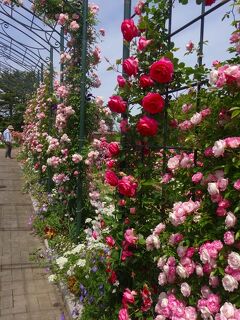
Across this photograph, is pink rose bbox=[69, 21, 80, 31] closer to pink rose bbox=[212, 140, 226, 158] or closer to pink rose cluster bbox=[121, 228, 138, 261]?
pink rose cluster bbox=[121, 228, 138, 261]

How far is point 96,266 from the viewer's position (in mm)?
3580

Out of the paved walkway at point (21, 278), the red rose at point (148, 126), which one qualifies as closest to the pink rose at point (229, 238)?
the red rose at point (148, 126)

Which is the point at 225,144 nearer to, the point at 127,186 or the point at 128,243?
the point at 127,186

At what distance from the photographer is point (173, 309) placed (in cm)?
194

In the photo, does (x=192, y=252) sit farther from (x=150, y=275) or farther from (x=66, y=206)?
(x=66, y=206)

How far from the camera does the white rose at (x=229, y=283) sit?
62.9 inches

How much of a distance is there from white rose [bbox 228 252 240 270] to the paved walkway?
241 cm

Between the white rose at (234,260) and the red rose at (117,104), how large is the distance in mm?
1401

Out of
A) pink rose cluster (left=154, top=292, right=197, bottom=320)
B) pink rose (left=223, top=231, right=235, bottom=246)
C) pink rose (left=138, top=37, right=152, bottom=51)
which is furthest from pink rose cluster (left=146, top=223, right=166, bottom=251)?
pink rose (left=138, top=37, right=152, bottom=51)

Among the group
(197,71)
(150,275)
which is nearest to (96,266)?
(150,275)

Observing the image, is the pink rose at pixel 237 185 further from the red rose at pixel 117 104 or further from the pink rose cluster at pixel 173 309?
the red rose at pixel 117 104

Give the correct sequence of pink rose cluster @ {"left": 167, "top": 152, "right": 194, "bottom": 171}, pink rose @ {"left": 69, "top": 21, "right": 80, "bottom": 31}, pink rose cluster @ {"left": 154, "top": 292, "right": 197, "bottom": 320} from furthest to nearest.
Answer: pink rose @ {"left": 69, "top": 21, "right": 80, "bottom": 31}, pink rose cluster @ {"left": 167, "top": 152, "right": 194, "bottom": 171}, pink rose cluster @ {"left": 154, "top": 292, "right": 197, "bottom": 320}

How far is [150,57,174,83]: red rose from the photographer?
229 centimetres

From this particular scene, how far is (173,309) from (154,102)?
1178 millimetres
